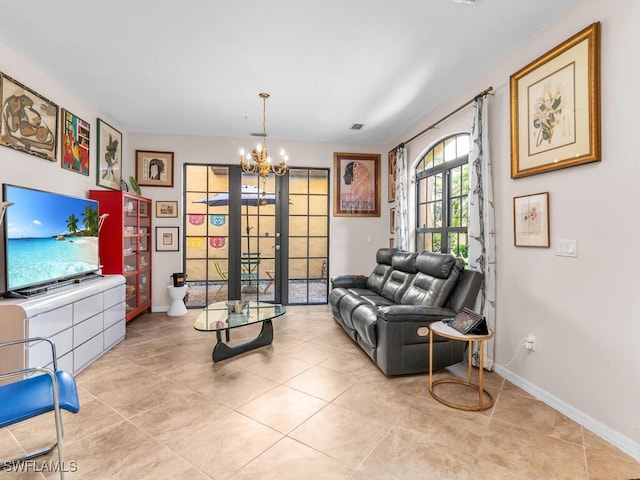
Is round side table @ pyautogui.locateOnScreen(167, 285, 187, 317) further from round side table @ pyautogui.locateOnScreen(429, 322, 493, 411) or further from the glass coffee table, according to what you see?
round side table @ pyautogui.locateOnScreen(429, 322, 493, 411)

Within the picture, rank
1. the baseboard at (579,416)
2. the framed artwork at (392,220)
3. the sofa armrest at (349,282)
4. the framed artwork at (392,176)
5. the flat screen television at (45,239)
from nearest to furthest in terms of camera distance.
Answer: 1. the baseboard at (579,416)
2. the flat screen television at (45,239)
3. the sofa armrest at (349,282)
4. the framed artwork at (392,176)
5. the framed artwork at (392,220)

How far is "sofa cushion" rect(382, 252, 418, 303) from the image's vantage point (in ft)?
11.8

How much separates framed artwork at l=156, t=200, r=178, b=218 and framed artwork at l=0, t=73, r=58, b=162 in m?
1.81

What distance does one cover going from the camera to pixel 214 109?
395cm

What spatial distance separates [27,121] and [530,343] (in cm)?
473

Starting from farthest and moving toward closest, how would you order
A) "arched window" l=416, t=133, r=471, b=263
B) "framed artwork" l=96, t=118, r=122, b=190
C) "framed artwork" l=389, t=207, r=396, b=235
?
1. "framed artwork" l=389, t=207, r=396, b=235
2. "framed artwork" l=96, t=118, r=122, b=190
3. "arched window" l=416, t=133, r=471, b=263

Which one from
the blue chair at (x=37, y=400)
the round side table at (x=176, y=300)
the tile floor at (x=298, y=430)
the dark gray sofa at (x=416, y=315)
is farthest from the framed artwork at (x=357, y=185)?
the blue chair at (x=37, y=400)

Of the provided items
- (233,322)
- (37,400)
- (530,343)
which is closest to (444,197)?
(530,343)

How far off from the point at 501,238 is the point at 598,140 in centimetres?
105

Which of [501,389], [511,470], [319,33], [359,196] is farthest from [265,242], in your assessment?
[511,470]

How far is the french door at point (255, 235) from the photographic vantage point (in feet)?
16.9

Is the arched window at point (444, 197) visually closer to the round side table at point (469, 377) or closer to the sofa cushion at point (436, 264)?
the sofa cushion at point (436, 264)

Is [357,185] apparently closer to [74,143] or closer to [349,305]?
[349,305]

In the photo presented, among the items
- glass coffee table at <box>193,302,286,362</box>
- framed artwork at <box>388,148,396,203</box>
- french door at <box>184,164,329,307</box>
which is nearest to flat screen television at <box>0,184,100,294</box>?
glass coffee table at <box>193,302,286,362</box>
